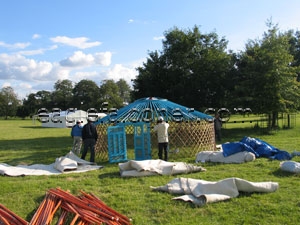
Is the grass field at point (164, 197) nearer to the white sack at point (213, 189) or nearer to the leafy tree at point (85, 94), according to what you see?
the white sack at point (213, 189)

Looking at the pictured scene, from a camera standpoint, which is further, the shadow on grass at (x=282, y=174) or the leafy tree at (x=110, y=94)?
the leafy tree at (x=110, y=94)

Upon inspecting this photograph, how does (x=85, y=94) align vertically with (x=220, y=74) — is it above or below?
above

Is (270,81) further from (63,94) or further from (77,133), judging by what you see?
(63,94)

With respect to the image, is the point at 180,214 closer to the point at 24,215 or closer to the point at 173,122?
the point at 24,215

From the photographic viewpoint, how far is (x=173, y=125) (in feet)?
32.3

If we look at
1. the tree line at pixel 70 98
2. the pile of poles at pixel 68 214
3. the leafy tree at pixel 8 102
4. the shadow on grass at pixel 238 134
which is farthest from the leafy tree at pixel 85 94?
the pile of poles at pixel 68 214

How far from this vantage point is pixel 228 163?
297 inches

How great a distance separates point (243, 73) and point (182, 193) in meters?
11.8

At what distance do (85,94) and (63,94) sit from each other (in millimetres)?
5819

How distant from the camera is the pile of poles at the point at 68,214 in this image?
381cm

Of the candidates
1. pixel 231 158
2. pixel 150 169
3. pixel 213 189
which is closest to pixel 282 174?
pixel 231 158

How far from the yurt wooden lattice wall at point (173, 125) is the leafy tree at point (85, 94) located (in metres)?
39.6

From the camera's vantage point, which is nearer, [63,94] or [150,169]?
[150,169]

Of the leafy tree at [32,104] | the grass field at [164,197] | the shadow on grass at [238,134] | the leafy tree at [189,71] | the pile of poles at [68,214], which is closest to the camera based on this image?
the pile of poles at [68,214]
